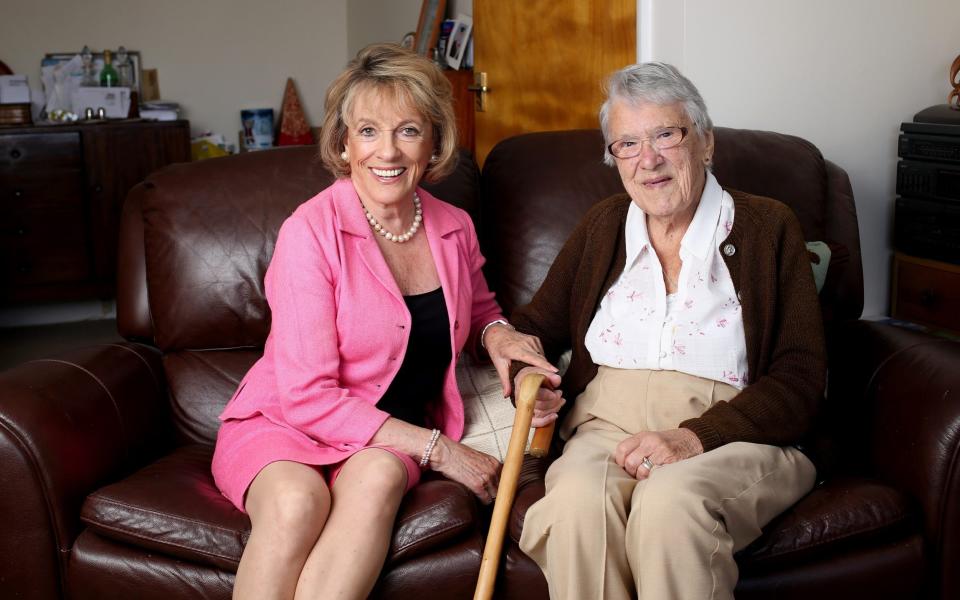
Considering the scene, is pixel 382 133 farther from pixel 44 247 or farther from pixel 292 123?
pixel 292 123

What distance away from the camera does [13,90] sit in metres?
4.77

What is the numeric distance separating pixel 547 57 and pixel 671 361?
1.65 meters

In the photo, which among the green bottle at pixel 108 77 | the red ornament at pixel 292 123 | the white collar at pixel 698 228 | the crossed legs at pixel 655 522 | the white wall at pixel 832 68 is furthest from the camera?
the red ornament at pixel 292 123

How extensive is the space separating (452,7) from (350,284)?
2720 millimetres

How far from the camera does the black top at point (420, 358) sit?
6.22 feet

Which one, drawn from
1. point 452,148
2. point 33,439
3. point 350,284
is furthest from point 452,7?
point 33,439

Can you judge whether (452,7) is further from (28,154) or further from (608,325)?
(608,325)

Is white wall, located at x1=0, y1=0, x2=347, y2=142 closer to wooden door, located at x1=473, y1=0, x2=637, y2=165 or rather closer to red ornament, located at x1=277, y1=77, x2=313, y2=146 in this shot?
red ornament, located at x1=277, y1=77, x2=313, y2=146

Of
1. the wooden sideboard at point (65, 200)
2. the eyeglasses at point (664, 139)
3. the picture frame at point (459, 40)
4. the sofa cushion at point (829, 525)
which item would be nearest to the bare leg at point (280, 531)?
→ the sofa cushion at point (829, 525)

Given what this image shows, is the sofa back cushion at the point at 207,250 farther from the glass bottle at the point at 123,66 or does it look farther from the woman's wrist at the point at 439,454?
the glass bottle at the point at 123,66

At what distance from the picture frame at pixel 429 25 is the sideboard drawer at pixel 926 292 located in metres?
2.16

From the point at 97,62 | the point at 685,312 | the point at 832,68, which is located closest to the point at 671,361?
the point at 685,312

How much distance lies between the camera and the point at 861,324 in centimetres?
211

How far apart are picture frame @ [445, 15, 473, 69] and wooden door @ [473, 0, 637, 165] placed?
396 millimetres
